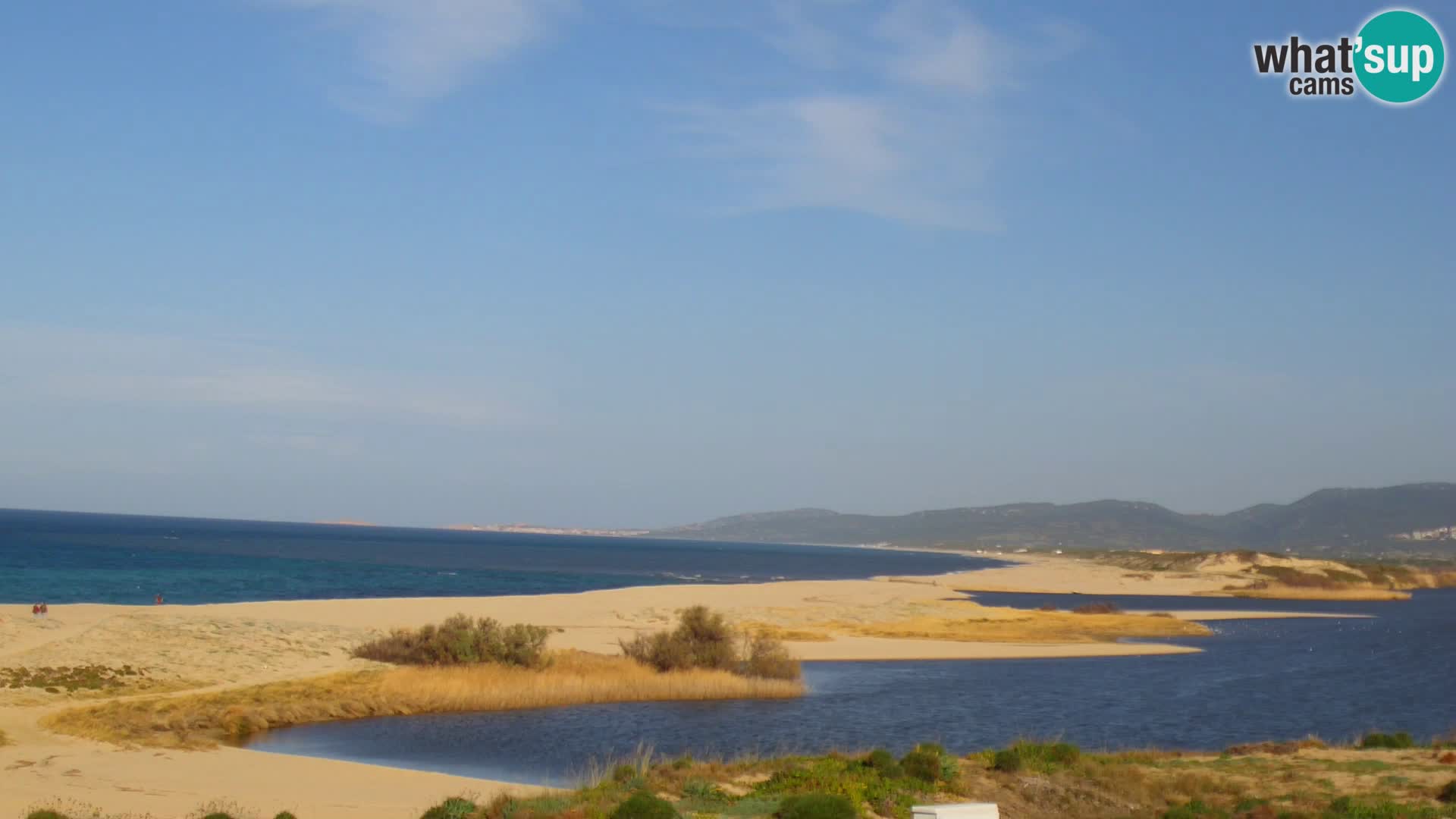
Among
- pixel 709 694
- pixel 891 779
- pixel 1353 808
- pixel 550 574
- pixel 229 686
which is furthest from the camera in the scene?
pixel 550 574

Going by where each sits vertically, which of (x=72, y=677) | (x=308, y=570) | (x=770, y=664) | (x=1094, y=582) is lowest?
(x=1094, y=582)

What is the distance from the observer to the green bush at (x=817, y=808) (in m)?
15.9

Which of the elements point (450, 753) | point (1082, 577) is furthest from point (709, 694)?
point (1082, 577)

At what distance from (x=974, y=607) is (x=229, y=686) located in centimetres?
4845

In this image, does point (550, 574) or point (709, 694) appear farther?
point (550, 574)

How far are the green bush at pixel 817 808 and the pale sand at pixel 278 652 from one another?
615 cm

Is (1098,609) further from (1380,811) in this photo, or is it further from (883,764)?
(1380,811)

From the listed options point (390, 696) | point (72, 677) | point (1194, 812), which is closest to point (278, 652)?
point (390, 696)

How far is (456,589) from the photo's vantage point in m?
86.6

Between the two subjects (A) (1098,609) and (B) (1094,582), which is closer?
(A) (1098,609)

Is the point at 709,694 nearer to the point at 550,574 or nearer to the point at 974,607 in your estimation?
the point at 974,607

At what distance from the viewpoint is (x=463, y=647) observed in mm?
36656

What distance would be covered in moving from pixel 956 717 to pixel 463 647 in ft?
45.3

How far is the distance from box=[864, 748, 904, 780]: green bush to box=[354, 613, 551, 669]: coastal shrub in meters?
17.7
